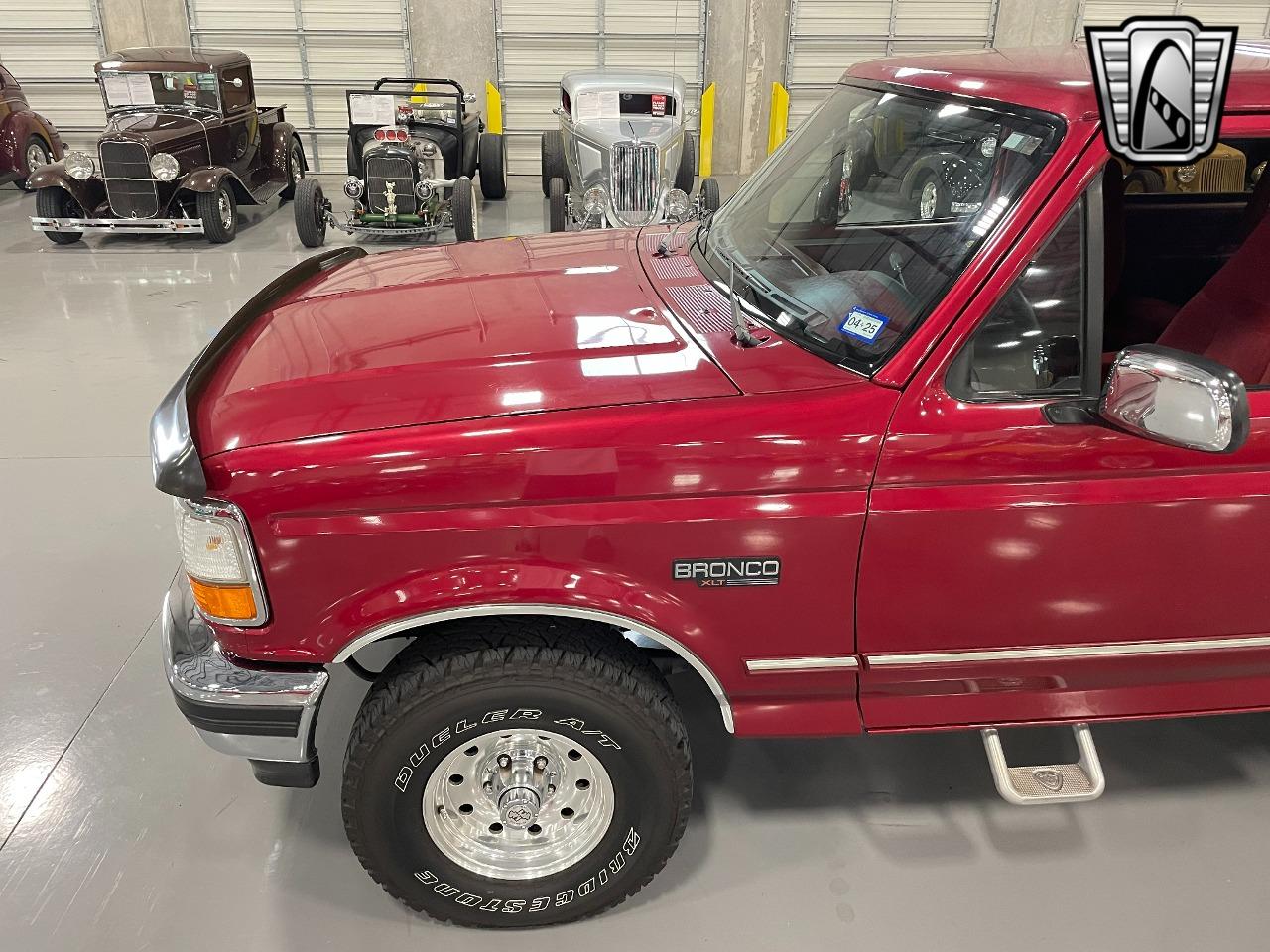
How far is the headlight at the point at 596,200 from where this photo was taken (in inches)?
332

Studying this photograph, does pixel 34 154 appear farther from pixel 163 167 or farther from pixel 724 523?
pixel 724 523

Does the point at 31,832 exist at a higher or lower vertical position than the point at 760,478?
lower

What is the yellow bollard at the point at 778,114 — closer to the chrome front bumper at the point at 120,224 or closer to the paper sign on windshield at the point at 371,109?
the paper sign on windshield at the point at 371,109

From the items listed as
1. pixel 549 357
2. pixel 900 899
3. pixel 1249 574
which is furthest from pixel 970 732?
pixel 549 357

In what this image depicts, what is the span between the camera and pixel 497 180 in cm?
1112

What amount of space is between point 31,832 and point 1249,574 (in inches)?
121

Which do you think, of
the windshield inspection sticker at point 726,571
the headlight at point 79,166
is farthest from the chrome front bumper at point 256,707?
the headlight at point 79,166

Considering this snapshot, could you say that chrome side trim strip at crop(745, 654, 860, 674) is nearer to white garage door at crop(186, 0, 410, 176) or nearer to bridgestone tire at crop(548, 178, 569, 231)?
bridgestone tire at crop(548, 178, 569, 231)

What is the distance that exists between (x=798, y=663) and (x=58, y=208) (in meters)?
9.15

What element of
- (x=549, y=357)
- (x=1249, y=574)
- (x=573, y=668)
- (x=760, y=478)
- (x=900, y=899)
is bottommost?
Answer: (x=900, y=899)

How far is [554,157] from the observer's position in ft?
34.1

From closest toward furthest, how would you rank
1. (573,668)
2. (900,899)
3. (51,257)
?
1. (573,668)
2. (900,899)
3. (51,257)

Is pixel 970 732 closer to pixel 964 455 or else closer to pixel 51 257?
pixel 964 455

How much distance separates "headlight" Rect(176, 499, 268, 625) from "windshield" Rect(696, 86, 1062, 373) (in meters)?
1.24
